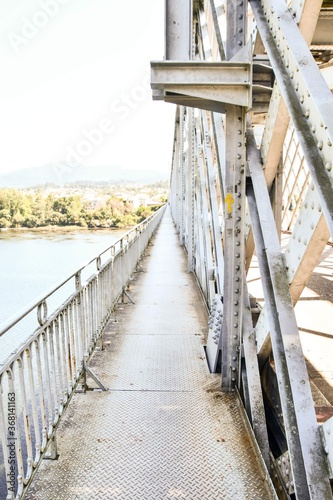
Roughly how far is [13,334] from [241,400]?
6.75ft

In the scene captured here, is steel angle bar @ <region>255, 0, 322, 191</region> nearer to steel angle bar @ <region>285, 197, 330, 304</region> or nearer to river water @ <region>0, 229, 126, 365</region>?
steel angle bar @ <region>285, 197, 330, 304</region>

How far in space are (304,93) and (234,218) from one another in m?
1.49

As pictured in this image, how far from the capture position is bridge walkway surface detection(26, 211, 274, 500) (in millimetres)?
2516

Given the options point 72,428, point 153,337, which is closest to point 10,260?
point 153,337

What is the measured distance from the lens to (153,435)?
307 cm

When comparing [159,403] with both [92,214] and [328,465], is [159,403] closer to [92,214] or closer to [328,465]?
[328,465]

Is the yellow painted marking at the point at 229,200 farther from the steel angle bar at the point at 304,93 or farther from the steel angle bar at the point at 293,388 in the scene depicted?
the steel angle bar at the point at 304,93

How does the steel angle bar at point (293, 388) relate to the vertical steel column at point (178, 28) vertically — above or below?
below

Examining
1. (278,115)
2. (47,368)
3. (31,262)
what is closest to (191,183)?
(31,262)

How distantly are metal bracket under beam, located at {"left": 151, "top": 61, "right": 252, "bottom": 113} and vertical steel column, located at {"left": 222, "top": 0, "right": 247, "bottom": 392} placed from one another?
0.76 ft

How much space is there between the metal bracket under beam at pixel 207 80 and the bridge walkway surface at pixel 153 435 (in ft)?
8.54

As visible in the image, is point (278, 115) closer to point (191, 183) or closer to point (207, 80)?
point (207, 80)

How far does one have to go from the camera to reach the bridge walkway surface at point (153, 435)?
2.52 metres

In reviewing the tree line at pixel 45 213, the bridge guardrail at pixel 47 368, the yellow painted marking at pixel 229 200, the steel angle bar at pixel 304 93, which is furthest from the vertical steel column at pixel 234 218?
the tree line at pixel 45 213
